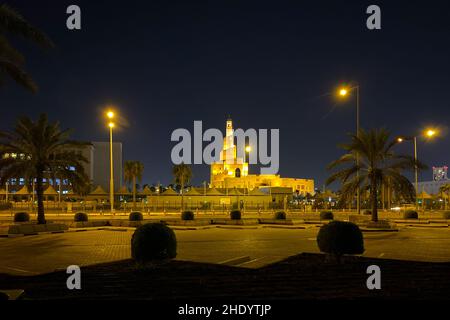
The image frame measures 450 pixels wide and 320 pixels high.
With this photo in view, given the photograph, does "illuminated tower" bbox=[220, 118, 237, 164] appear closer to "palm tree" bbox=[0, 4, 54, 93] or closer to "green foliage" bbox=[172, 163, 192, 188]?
"green foliage" bbox=[172, 163, 192, 188]

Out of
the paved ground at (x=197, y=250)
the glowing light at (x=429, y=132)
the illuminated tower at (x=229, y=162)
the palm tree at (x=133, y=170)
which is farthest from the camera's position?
the illuminated tower at (x=229, y=162)

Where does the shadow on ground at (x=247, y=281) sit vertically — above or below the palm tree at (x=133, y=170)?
below

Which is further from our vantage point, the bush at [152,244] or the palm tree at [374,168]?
the palm tree at [374,168]

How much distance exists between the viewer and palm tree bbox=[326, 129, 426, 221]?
77.2 ft

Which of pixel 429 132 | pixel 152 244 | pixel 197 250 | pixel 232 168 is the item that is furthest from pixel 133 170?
pixel 232 168

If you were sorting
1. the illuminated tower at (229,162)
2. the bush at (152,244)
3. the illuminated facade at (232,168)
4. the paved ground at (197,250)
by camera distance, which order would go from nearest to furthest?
the bush at (152,244) → the paved ground at (197,250) → the illuminated facade at (232,168) → the illuminated tower at (229,162)

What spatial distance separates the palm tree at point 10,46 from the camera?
36.3 ft

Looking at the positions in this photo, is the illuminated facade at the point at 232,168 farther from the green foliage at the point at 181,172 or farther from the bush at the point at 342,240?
the bush at the point at 342,240

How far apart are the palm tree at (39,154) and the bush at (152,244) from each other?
14222 millimetres

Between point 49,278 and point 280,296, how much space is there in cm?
508

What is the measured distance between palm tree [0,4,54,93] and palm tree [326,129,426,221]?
17.4m

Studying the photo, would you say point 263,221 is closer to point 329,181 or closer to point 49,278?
point 329,181

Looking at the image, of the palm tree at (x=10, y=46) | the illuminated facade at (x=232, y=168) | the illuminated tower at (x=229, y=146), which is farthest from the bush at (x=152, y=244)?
the illuminated tower at (x=229, y=146)

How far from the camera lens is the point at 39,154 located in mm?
22578
